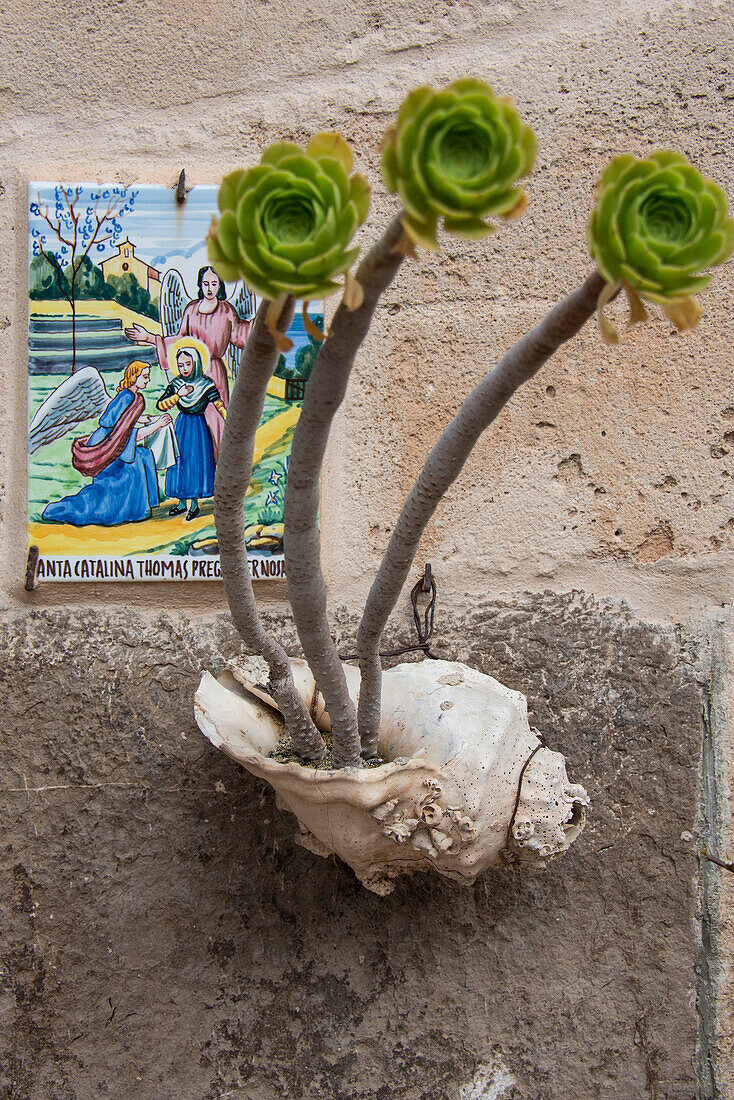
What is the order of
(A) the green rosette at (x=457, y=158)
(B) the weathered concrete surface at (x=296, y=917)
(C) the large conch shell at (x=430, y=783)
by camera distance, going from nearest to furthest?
(A) the green rosette at (x=457, y=158)
(C) the large conch shell at (x=430, y=783)
(B) the weathered concrete surface at (x=296, y=917)

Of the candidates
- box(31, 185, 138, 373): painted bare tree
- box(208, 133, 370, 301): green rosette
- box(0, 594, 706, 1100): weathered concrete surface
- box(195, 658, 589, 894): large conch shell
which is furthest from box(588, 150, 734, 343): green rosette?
box(31, 185, 138, 373): painted bare tree

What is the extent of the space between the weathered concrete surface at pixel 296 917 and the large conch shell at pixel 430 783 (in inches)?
3.8

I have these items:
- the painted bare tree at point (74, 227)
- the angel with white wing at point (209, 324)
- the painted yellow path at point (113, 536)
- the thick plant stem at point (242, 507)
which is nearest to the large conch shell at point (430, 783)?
the thick plant stem at point (242, 507)

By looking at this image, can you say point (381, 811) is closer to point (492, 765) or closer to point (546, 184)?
point (492, 765)

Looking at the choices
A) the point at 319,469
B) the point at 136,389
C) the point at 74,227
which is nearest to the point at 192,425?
the point at 136,389

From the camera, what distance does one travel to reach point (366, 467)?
850 mm

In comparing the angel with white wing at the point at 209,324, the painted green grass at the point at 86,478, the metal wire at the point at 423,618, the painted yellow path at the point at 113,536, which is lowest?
the metal wire at the point at 423,618

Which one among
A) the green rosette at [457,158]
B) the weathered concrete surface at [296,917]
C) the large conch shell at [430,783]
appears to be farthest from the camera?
the weathered concrete surface at [296,917]

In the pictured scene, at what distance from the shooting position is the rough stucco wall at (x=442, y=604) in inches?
30.4

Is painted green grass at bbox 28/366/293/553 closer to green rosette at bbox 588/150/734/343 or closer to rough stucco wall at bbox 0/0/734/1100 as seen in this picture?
rough stucco wall at bbox 0/0/734/1100

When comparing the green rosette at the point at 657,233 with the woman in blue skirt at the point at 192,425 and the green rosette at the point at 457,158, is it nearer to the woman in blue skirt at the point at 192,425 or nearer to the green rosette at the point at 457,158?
the green rosette at the point at 457,158

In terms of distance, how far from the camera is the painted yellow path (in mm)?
820

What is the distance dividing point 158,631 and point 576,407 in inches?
17.6

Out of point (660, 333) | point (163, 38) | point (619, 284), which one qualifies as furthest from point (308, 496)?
point (163, 38)
